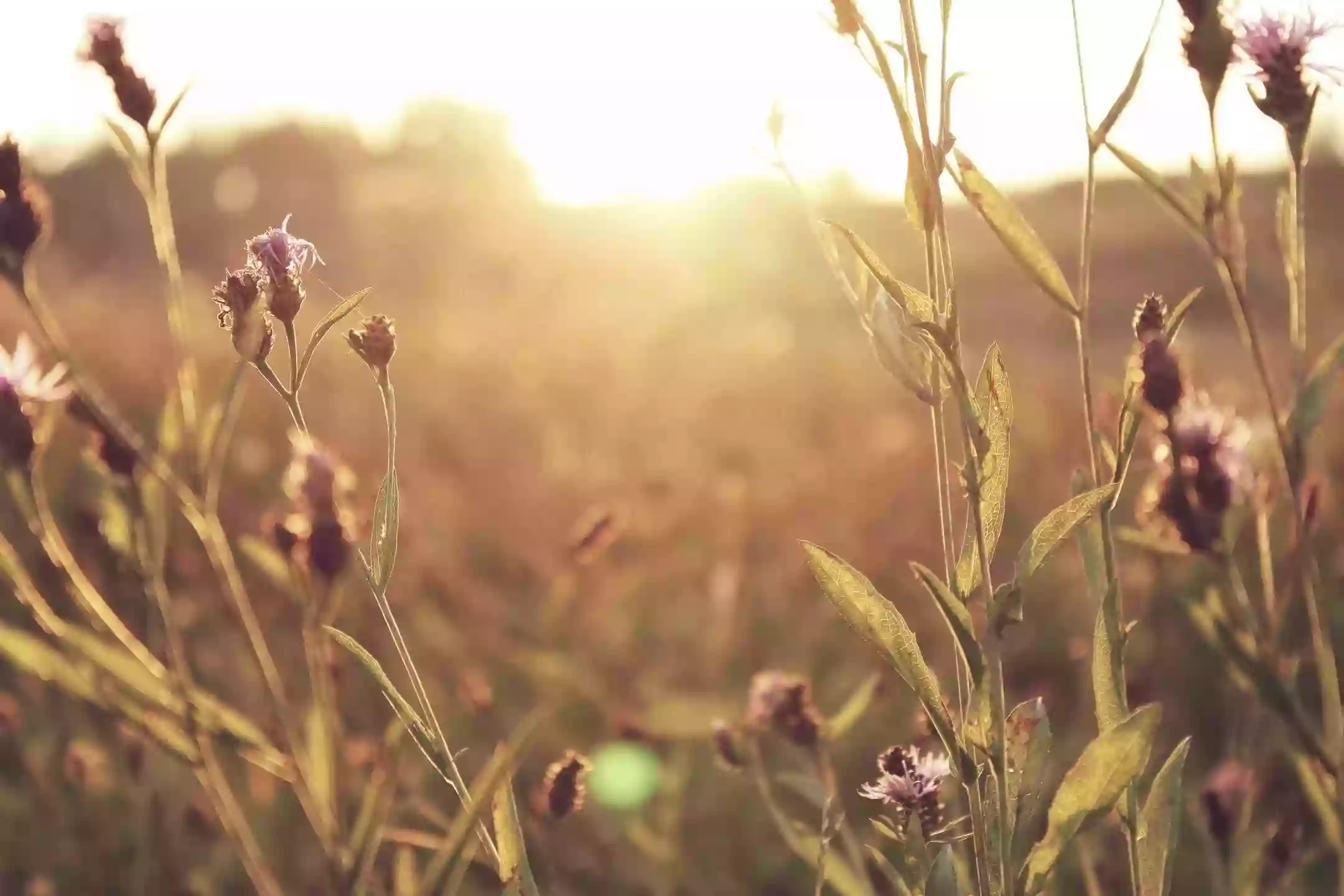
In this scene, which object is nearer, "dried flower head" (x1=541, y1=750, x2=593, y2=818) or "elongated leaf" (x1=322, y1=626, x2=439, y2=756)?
"elongated leaf" (x1=322, y1=626, x2=439, y2=756)

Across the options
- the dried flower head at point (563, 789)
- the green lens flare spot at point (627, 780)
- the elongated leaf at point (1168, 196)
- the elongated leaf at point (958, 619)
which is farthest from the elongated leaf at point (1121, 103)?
the green lens flare spot at point (627, 780)

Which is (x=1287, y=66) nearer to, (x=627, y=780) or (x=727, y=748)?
(x=727, y=748)

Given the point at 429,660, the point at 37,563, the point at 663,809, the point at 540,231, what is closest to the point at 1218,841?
the point at 663,809

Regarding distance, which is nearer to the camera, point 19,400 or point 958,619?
point 958,619

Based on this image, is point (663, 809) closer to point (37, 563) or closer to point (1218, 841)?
point (1218, 841)

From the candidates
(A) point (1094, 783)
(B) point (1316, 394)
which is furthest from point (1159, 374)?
(A) point (1094, 783)

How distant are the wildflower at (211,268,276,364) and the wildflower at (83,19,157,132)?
0.18 m

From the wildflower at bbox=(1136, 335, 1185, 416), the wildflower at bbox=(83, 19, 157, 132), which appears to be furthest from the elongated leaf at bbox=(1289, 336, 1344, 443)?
the wildflower at bbox=(83, 19, 157, 132)

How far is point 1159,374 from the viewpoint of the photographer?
2.84 feet

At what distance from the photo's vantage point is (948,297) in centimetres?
76

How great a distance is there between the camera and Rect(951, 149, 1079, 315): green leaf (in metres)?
0.86

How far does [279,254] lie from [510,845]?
→ 51cm

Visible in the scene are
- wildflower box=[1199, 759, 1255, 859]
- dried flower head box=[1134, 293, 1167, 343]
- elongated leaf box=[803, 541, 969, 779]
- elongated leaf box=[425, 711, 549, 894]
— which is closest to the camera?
elongated leaf box=[425, 711, 549, 894]

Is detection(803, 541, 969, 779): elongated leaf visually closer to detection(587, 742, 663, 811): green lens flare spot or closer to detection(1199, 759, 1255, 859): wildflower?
detection(1199, 759, 1255, 859): wildflower
